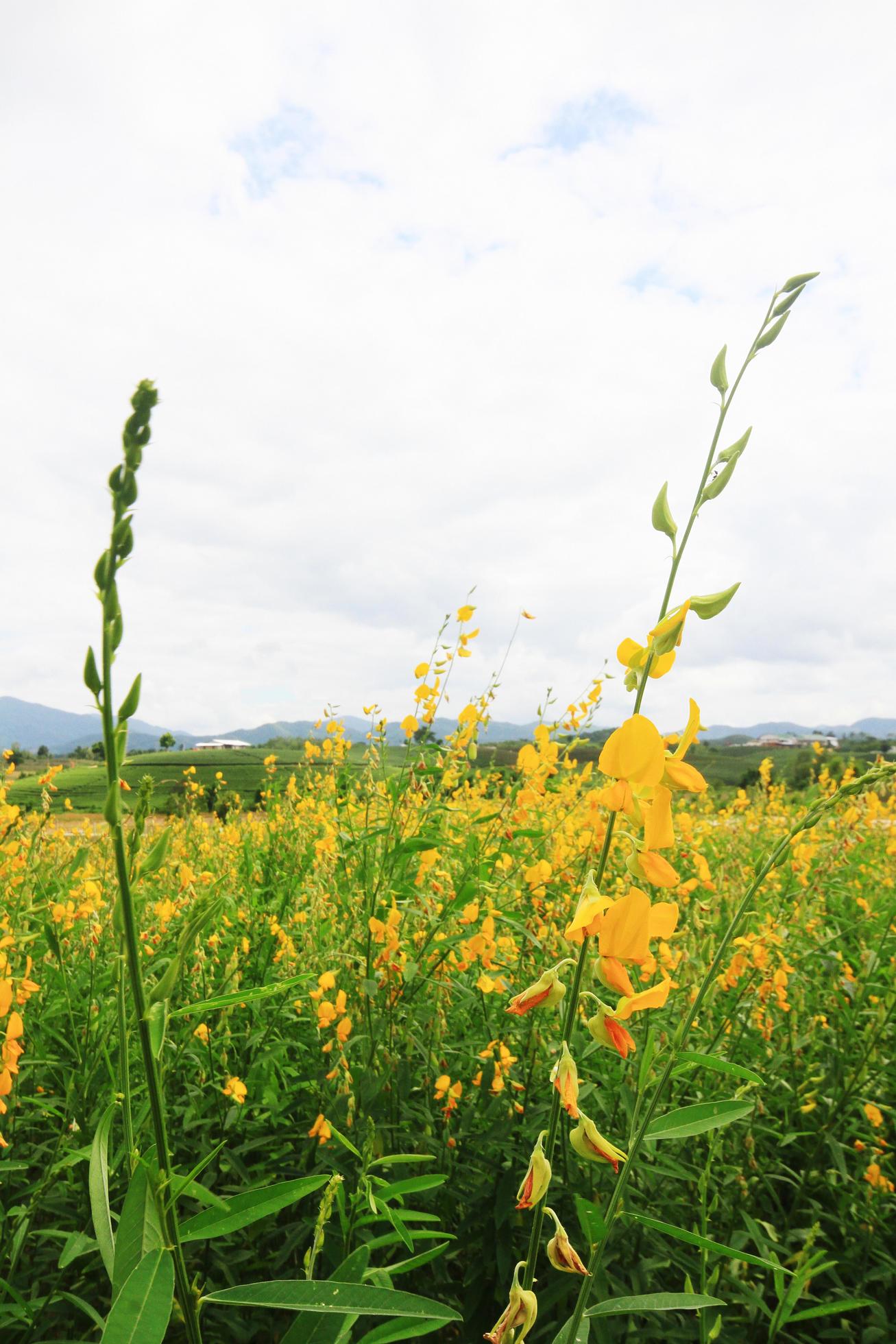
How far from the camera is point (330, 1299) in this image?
0.76 m

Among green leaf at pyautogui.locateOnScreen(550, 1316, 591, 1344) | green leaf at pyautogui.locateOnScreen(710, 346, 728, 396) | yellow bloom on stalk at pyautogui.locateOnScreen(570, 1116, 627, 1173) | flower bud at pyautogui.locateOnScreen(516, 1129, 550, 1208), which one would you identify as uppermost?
green leaf at pyautogui.locateOnScreen(710, 346, 728, 396)

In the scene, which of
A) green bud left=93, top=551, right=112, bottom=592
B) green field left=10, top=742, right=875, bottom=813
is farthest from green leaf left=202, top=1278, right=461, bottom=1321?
green bud left=93, top=551, right=112, bottom=592

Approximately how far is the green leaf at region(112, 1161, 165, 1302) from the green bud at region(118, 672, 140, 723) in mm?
461

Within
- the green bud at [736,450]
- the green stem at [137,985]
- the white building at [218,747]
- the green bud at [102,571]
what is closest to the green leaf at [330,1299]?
the green stem at [137,985]

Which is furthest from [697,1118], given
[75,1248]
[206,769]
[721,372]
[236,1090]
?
[206,769]

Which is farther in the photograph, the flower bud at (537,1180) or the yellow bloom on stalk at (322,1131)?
the yellow bloom on stalk at (322,1131)

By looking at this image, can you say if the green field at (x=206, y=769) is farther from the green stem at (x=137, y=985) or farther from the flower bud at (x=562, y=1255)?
the flower bud at (x=562, y=1255)

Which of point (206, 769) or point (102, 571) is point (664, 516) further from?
point (206, 769)

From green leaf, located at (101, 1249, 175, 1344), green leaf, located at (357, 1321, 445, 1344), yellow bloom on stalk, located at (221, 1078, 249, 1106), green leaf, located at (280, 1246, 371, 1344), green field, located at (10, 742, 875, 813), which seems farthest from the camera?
yellow bloom on stalk, located at (221, 1078, 249, 1106)

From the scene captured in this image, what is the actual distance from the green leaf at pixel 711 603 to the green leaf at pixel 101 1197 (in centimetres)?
92

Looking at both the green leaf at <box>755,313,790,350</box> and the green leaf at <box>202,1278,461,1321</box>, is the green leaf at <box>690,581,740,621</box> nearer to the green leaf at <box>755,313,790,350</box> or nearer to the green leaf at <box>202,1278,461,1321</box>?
the green leaf at <box>755,313,790,350</box>

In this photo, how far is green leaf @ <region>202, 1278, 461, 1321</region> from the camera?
0.75 m

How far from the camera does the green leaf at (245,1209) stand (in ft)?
2.93

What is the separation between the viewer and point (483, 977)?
2.61 metres
